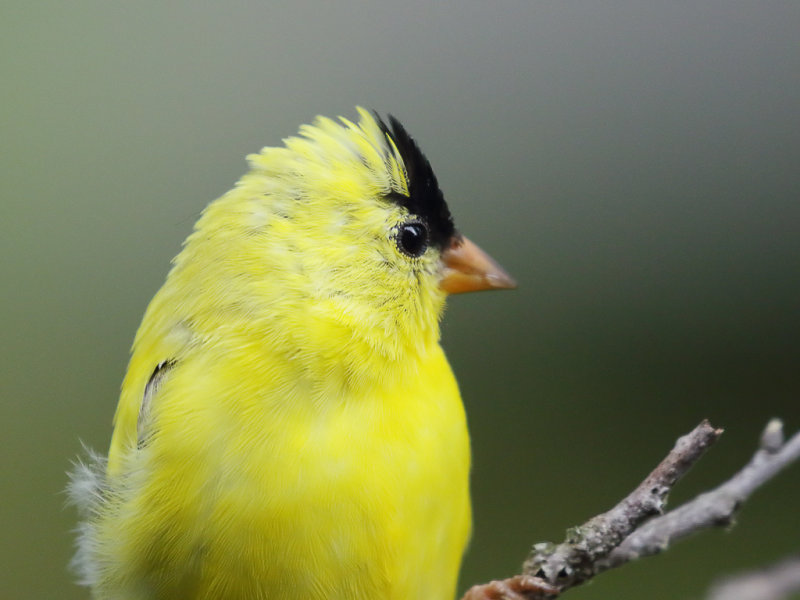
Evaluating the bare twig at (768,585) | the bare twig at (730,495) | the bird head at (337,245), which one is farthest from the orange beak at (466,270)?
the bare twig at (768,585)

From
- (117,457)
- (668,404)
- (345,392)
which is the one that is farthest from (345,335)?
(668,404)

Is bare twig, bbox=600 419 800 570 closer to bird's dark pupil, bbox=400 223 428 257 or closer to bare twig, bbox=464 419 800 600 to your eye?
bare twig, bbox=464 419 800 600

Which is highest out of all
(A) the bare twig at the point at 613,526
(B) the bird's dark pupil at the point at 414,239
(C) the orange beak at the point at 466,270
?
(B) the bird's dark pupil at the point at 414,239

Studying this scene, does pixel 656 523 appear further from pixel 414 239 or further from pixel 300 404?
pixel 414 239

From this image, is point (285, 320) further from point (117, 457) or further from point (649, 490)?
point (649, 490)

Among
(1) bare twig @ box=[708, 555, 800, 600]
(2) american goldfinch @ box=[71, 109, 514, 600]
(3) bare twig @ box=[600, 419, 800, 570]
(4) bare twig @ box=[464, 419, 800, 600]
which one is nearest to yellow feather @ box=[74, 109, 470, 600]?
(2) american goldfinch @ box=[71, 109, 514, 600]

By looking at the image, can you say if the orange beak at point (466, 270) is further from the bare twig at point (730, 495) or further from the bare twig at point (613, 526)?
the bare twig at point (730, 495)

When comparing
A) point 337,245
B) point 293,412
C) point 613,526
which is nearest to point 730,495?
point 613,526
